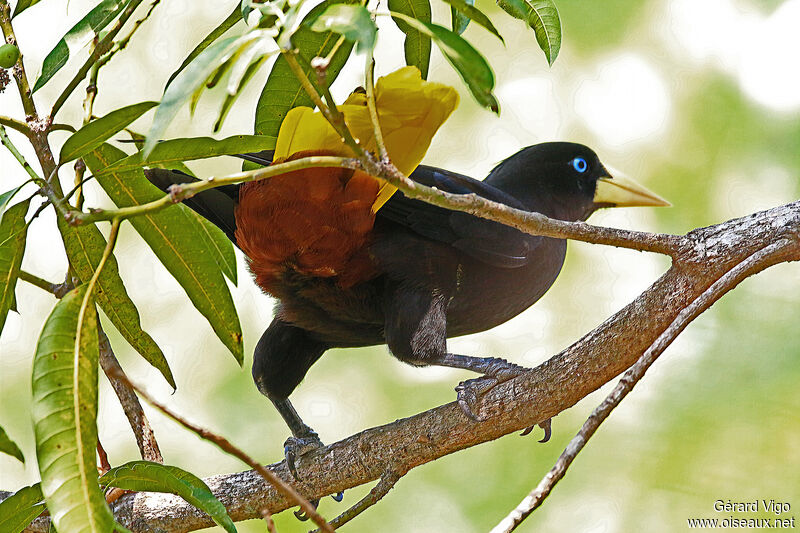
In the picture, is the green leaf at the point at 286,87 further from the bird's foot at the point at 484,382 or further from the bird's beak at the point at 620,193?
the bird's beak at the point at 620,193

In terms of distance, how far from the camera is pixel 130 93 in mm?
2570

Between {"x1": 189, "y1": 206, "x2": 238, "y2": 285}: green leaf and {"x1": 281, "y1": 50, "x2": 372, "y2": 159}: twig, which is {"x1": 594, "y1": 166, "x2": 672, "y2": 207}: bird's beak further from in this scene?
{"x1": 281, "y1": 50, "x2": 372, "y2": 159}: twig

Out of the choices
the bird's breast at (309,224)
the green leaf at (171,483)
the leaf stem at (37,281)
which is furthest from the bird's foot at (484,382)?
the leaf stem at (37,281)

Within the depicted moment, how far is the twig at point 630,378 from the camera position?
37.1 inches

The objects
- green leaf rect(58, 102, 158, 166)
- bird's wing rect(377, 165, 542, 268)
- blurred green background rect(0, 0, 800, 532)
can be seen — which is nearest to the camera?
green leaf rect(58, 102, 158, 166)

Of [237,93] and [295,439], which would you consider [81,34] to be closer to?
[237,93]

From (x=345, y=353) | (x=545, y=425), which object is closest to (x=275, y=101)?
(x=545, y=425)

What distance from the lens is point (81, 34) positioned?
127cm

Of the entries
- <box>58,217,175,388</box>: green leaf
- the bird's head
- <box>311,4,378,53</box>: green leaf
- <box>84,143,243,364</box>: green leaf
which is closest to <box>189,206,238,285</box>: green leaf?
<box>84,143,243,364</box>: green leaf

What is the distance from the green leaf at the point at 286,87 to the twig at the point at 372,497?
1.97 feet

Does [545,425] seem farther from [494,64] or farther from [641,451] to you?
[494,64]

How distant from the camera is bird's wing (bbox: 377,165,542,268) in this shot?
168cm

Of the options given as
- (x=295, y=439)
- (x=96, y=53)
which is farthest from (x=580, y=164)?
(x=96, y=53)

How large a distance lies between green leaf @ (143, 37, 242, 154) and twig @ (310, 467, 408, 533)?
2.12ft
